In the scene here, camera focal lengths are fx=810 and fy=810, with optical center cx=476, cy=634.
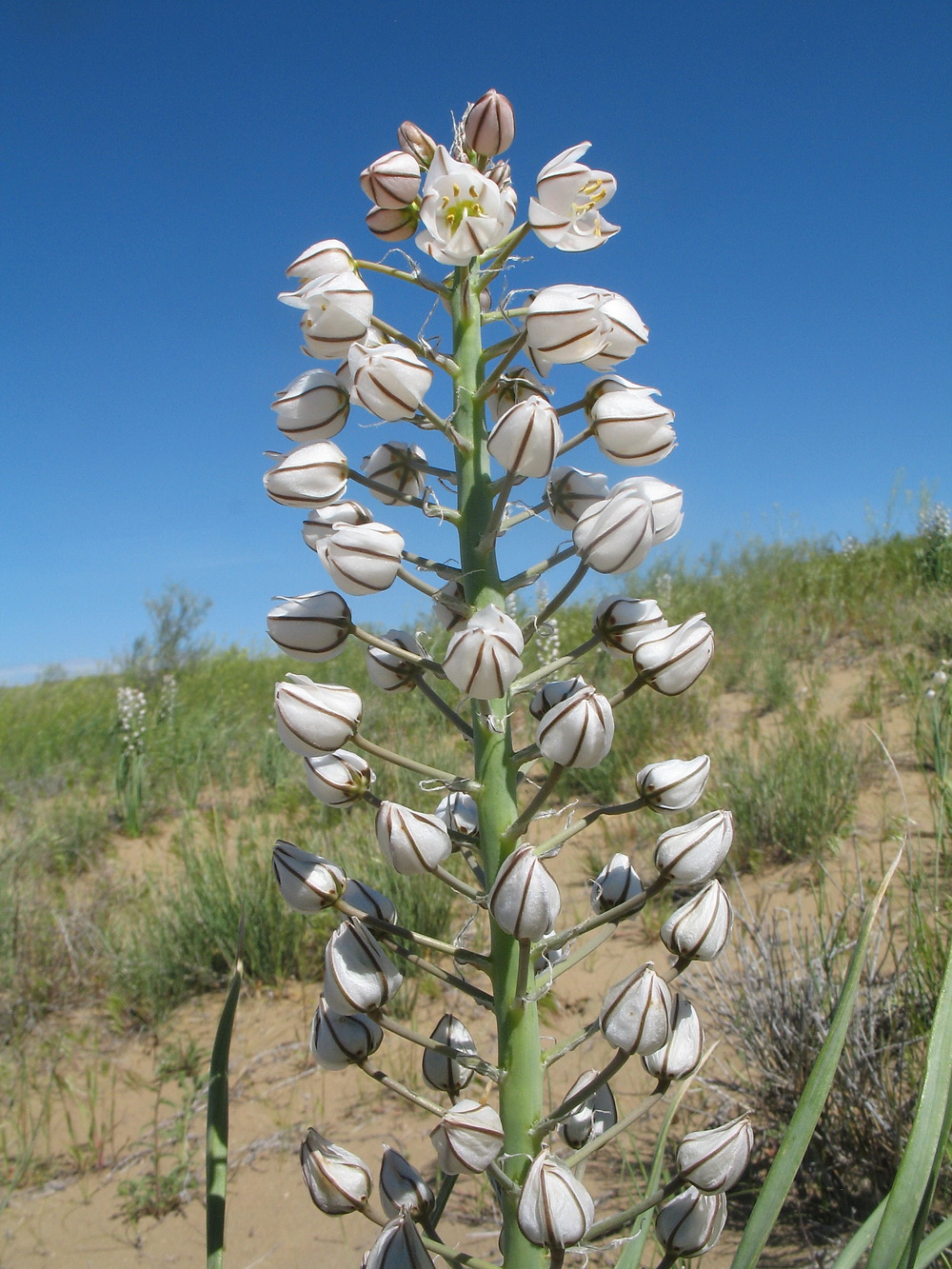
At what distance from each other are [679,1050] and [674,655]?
23.1 inches

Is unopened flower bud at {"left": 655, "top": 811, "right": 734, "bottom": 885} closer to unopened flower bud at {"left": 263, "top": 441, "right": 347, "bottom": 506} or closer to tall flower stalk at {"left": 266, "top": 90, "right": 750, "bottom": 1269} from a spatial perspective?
tall flower stalk at {"left": 266, "top": 90, "right": 750, "bottom": 1269}

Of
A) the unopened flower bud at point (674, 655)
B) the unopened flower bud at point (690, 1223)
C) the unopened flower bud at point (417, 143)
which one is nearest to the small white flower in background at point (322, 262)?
the unopened flower bud at point (417, 143)

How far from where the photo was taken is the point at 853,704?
5059 mm

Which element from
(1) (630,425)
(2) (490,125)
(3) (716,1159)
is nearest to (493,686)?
(1) (630,425)

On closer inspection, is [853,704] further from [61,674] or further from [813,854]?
[61,674]

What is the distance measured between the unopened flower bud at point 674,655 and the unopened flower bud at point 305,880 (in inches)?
21.8

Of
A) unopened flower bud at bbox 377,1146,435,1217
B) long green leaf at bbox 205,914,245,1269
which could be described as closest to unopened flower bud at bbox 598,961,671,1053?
unopened flower bud at bbox 377,1146,435,1217

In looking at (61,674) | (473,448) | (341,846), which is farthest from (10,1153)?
(61,674)

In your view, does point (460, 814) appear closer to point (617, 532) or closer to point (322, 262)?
point (617, 532)

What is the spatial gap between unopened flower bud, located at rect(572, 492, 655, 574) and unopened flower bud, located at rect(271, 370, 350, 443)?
454 millimetres

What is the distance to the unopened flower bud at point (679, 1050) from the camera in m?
1.20

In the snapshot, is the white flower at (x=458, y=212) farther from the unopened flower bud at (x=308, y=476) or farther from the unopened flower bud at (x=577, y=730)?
the unopened flower bud at (x=577, y=730)

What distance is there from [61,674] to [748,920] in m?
12.5

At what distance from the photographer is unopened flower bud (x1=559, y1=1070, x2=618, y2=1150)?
134 cm
